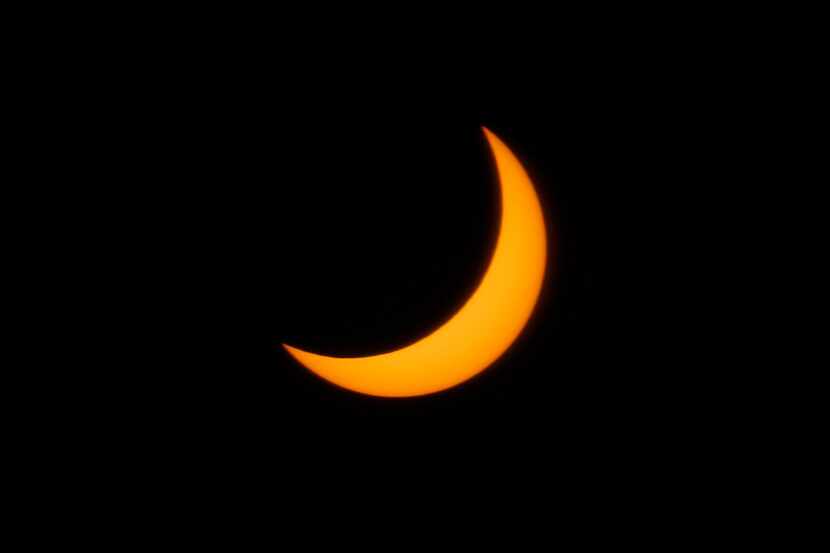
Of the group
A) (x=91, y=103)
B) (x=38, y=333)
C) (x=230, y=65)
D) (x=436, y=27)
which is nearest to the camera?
(x=230, y=65)

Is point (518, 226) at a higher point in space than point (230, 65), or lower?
lower

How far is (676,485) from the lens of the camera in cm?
165

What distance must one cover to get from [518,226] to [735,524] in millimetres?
1068

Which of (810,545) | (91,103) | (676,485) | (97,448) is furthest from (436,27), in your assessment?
(810,545)

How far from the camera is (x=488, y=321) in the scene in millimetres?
1036

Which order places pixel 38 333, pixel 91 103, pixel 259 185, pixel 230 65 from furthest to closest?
pixel 38 333 < pixel 91 103 < pixel 230 65 < pixel 259 185

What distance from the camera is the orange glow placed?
100 cm

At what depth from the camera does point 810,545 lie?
5.21 ft

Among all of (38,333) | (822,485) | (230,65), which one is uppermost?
(230,65)

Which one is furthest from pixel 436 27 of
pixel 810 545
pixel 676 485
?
pixel 810 545

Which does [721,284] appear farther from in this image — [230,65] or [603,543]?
[230,65]

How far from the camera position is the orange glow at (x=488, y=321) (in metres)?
1.00

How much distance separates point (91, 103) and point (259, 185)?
87cm

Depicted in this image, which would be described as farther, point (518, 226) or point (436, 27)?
point (436, 27)
